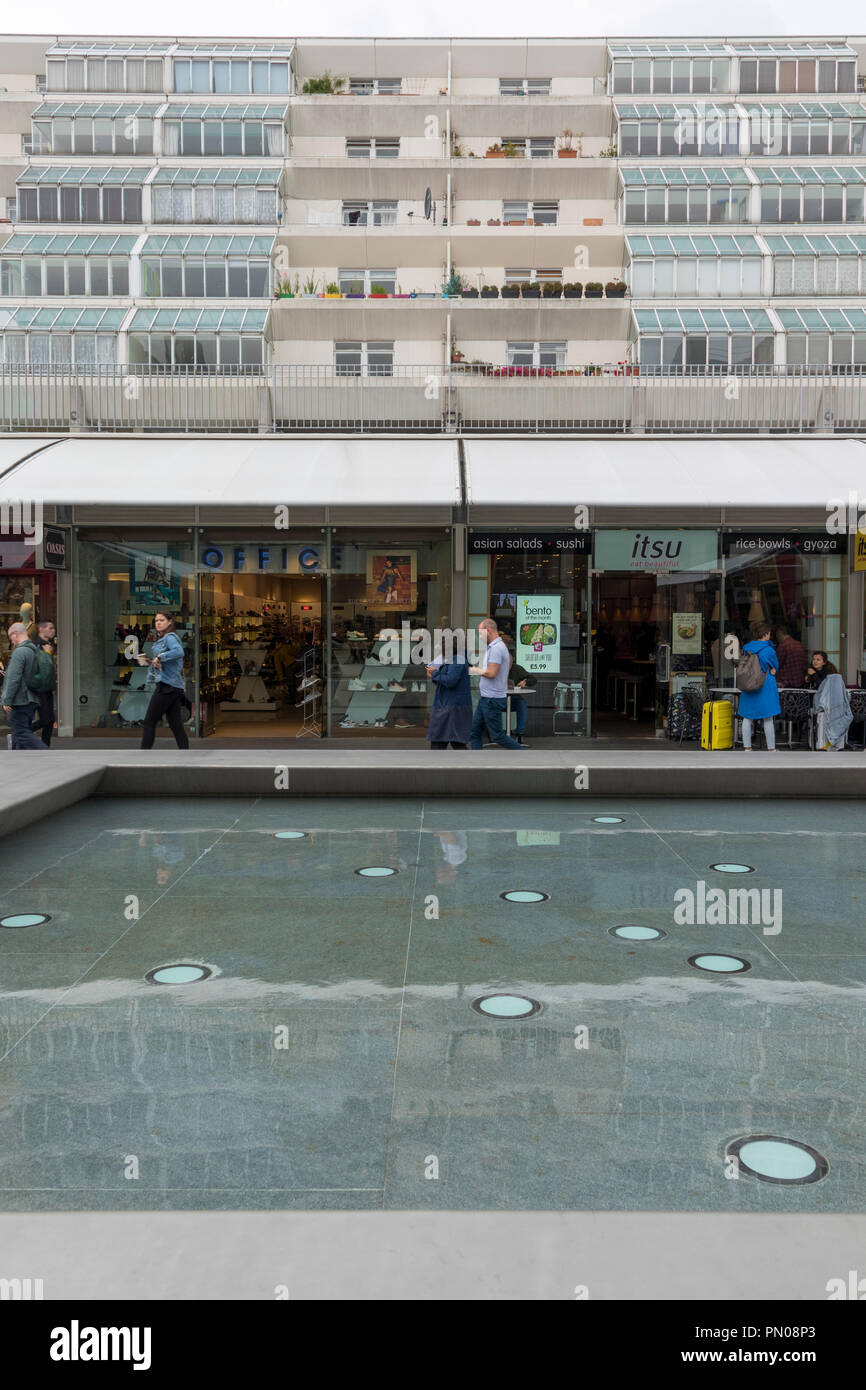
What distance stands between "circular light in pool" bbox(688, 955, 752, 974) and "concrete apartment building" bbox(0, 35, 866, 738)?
922 centimetres

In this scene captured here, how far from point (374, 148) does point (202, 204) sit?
5.54m

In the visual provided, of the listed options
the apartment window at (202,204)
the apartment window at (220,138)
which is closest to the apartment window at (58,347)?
the apartment window at (202,204)

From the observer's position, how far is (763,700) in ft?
44.0

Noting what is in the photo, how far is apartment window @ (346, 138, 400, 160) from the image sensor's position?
25359mm

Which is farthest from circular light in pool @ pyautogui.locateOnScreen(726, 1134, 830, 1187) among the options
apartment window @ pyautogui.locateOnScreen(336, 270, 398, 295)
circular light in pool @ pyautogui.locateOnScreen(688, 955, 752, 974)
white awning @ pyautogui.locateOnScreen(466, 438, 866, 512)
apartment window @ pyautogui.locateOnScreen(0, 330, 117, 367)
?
apartment window @ pyautogui.locateOnScreen(336, 270, 398, 295)

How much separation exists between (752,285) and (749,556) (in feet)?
28.2

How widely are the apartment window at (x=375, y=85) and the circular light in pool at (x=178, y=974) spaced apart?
27.2m

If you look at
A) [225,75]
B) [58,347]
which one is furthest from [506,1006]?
[225,75]

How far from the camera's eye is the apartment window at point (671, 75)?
24766 mm

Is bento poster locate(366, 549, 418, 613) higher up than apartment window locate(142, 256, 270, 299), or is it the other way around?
apartment window locate(142, 256, 270, 299)

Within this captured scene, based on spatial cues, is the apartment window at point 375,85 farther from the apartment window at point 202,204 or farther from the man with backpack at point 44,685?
the man with backpack at point 44,685

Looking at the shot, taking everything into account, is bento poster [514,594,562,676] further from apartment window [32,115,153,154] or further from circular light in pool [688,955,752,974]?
apartment window [32,115,153,154]
